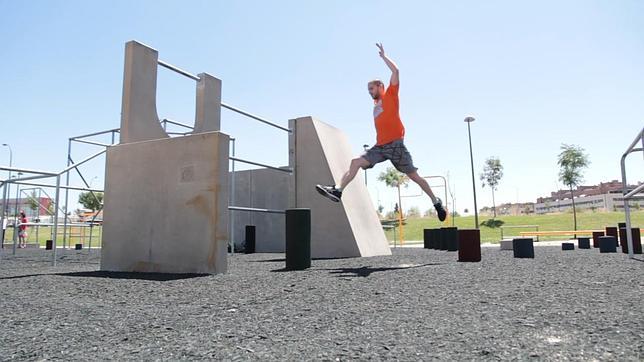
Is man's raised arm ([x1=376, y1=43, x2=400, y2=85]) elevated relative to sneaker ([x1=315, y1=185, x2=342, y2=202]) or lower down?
elevated

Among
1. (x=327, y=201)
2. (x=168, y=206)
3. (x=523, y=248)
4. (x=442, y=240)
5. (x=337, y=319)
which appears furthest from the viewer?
(x=442, y=240)

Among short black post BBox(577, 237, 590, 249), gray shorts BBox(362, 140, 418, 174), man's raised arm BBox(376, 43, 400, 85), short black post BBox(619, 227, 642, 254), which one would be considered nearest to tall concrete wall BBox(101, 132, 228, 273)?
gray shorts BBox(362, 140, 418, 174)

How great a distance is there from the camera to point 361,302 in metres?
2.47

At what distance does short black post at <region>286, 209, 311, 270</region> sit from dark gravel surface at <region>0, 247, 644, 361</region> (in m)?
1.14

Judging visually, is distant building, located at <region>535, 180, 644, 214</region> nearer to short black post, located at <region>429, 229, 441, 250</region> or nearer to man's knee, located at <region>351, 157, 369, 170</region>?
short black post, located at <region>429, 229, 441, 250</region>

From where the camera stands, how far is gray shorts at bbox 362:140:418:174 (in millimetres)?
4758

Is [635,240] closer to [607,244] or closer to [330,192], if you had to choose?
[607,244]

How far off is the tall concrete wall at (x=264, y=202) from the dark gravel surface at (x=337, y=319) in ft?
22.0

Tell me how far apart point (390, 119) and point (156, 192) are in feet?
9.09

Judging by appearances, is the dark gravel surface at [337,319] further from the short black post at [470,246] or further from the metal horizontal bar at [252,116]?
the metal horizontal bar at [252,116]

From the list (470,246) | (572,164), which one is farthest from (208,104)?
(572,164)

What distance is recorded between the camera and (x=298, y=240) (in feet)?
15.5

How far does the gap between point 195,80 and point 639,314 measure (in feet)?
17.8

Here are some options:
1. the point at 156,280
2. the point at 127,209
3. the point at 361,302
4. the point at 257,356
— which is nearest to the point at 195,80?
the point at 127,209
